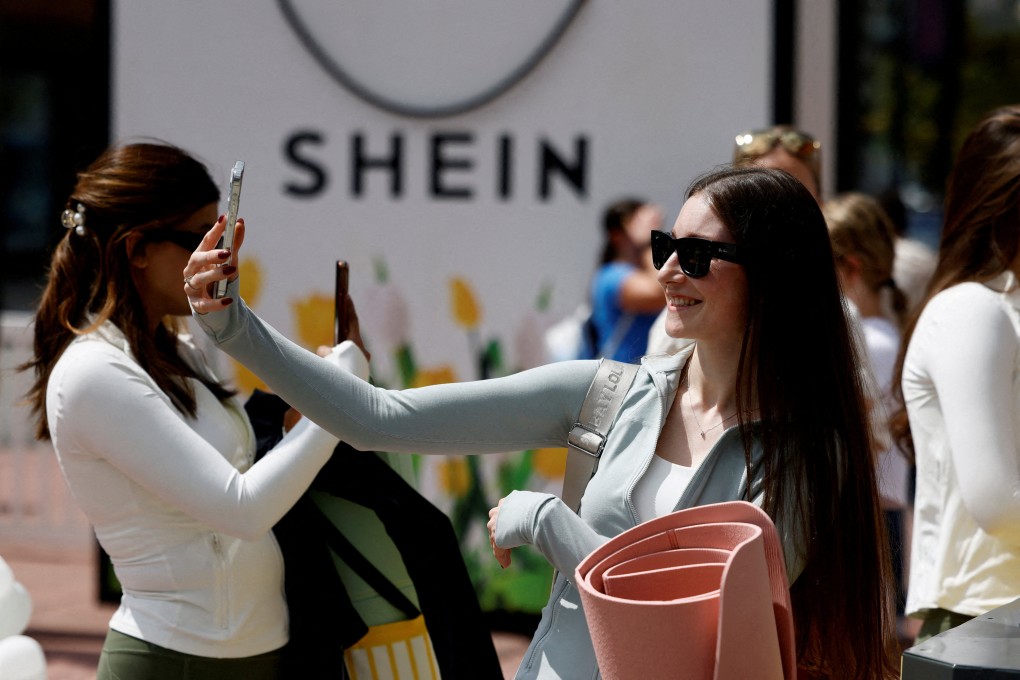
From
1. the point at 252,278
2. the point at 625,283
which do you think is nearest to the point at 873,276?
the point at 625,283

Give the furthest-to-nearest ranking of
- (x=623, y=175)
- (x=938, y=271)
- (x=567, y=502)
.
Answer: (x=623, y=175)
(x=938, y=271)
(x=567, y=502)

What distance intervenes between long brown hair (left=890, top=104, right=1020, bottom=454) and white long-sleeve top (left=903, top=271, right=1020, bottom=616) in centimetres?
6

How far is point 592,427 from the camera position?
2.09 metres

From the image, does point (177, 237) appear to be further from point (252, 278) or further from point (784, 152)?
point (252, 278)

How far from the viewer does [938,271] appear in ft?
9.30

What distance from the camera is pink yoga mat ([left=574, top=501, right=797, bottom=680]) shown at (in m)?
1.67

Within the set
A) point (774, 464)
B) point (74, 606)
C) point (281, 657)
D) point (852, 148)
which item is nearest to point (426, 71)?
point (852, 148)

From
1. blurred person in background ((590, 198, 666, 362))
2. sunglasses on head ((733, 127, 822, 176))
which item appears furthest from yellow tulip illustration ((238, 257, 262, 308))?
sunglasses on head ((733, 127, 822, 176))

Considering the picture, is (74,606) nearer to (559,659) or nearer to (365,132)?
(365,132)

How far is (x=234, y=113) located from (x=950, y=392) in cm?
379

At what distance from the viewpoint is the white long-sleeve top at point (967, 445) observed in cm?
242

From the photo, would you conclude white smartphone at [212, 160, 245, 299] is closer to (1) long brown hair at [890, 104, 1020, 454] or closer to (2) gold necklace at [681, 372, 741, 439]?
(2) gold necklace at [681, 372, 741, 439]

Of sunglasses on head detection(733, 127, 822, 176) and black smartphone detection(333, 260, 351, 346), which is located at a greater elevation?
sunglasses on head detection(733, 127, 822, 176)

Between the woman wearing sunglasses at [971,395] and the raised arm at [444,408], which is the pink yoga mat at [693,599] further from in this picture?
the woman wearing sunglasses at [971,395]
